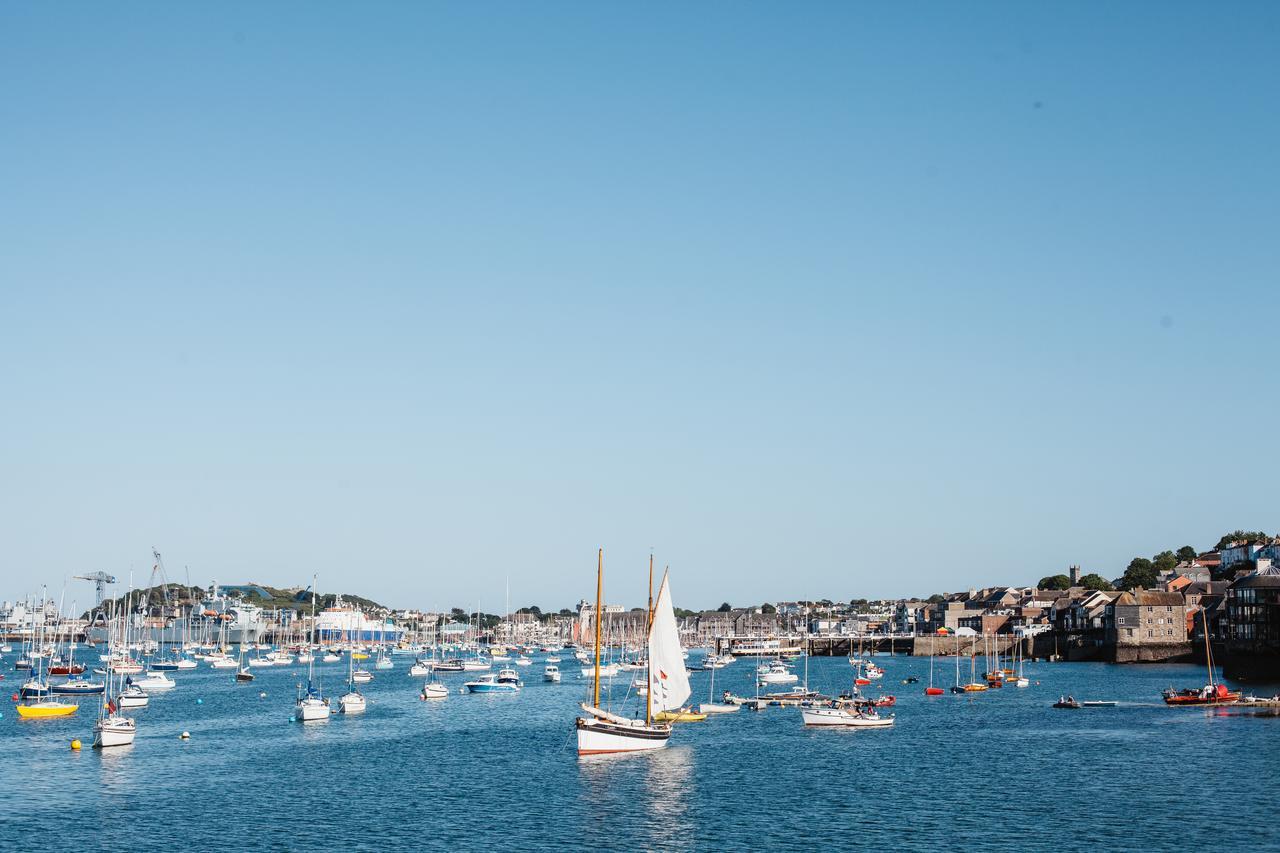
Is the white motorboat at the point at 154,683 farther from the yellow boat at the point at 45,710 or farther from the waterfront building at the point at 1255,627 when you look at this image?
the waterfront building at the point at 1255,627

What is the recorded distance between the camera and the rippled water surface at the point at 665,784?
5575 cm

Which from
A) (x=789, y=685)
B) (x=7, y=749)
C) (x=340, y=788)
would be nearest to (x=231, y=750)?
(x=7, y=749)

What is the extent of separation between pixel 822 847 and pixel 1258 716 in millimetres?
68731

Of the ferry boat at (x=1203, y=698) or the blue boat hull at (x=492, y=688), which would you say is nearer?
→ the ferry boat at (x=1203, y=698)

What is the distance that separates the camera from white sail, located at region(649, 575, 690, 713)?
8012cm

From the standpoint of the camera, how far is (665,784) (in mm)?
70438

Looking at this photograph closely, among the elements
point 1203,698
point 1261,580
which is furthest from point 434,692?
point 1261,580

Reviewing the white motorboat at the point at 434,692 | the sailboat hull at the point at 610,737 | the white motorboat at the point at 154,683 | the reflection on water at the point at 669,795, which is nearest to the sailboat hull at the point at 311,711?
the white motorboat at the point at 434,692

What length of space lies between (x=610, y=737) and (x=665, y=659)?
6303 millimetres

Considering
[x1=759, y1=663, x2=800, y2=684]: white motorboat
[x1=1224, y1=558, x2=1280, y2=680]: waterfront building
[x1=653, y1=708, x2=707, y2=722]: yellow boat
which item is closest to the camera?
[x1=653, y1=708, x2=707, y2=722]: yellow boat

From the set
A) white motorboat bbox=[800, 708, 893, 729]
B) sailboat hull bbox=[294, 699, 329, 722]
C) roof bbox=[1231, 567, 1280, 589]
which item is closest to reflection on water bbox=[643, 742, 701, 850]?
white motorboat bbox=[800, 708, 893, 729]

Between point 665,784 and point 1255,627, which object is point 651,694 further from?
point 1255,627

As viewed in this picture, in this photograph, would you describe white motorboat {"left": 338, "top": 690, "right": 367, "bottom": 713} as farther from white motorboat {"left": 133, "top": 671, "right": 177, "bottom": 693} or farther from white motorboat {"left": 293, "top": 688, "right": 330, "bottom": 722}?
white motorboat {"left": 133, "top": 671, "right": 177, "bottom": 693}

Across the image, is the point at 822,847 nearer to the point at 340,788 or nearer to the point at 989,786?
the point at 989,786
